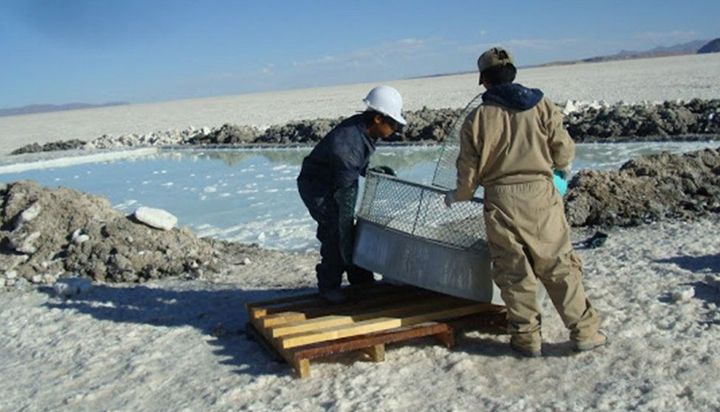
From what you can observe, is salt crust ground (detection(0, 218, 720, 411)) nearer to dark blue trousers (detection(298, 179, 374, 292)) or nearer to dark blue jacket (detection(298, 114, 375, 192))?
dark blue trousers (detection(298, 179, 374, 292))

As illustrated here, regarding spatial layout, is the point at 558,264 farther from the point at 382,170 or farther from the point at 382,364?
the point at 382,170

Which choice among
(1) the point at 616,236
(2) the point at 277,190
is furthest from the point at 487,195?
(2) the point at 277,190

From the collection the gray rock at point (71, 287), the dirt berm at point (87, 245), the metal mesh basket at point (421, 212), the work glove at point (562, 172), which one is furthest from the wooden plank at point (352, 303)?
the dirt berm at point (87, 245)

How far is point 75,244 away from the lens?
7188mm

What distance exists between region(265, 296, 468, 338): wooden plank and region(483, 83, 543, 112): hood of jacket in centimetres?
122

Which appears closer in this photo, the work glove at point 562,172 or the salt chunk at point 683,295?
the work glove at point 562,172

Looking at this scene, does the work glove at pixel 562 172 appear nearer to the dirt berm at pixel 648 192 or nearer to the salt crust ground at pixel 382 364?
the salt crust ground at pixel 382 364

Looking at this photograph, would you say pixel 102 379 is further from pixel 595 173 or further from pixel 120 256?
pixel 595 173

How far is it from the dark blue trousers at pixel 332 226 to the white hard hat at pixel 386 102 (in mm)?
474

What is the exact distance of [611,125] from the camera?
15.2 metres

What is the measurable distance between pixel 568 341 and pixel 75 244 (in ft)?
16.4

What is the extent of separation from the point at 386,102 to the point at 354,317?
1.23 m

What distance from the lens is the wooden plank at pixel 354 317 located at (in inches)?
160

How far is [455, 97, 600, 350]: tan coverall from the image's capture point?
3.70 m
